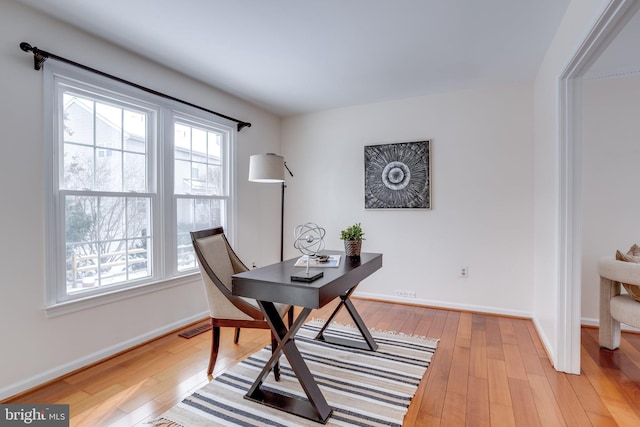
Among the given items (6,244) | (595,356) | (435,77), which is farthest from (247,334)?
(435,77)

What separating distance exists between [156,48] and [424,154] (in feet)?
9.34

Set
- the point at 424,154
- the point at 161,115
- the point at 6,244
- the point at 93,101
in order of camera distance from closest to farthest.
Answer: 1. the point at 6,244
2. the point at 93,101
3. the point at 161,115
4. the point at 424,154

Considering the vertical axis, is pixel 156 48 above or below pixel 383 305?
above

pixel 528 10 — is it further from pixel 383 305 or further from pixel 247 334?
pixel 247 334

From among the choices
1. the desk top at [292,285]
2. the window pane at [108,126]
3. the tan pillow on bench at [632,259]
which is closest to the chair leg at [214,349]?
the desk top at [292,285]

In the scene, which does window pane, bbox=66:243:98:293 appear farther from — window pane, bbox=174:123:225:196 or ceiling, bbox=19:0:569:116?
ceiling, bbox=19:0:569:116

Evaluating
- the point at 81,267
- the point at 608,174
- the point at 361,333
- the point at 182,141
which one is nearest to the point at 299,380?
the point at 361,333

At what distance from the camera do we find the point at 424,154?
368cm

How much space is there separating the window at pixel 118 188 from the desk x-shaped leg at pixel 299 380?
1.46 m

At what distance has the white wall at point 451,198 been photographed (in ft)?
10.9

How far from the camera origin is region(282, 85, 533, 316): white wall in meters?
3.32

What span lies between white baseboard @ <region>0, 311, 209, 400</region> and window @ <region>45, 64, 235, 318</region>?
39 centimetres

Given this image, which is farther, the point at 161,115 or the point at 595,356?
the point at 161,115

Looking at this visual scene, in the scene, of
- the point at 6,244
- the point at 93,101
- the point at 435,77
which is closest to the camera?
the point at 6,244
